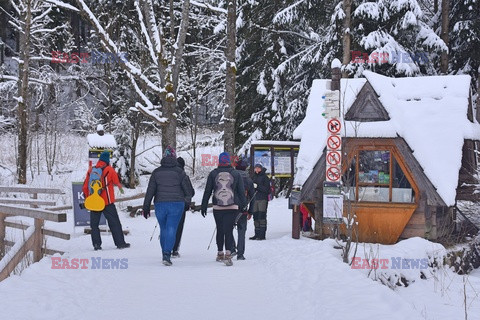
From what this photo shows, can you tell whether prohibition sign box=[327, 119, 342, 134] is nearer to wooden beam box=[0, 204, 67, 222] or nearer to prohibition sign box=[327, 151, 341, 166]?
prohibition sign box=[327, 151, 341, 166]

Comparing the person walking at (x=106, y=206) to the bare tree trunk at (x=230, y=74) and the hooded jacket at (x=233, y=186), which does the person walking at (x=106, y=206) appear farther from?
the bare tree trunk at (x=230, y=74)

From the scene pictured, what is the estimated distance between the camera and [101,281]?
25.4 feet

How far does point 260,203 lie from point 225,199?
15.0ft

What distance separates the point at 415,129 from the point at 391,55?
320 inches

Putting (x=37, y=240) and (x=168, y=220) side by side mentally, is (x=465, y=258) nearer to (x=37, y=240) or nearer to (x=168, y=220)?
(x=168, y=220)

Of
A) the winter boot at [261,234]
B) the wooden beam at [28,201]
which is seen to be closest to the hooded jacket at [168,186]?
the wooden beam at [28,201]

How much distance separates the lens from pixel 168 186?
30.9 feet

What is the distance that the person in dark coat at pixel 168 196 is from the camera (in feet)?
30.7

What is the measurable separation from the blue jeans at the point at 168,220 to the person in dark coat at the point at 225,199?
1.43ft

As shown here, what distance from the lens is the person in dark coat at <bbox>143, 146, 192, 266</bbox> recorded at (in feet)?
30.7

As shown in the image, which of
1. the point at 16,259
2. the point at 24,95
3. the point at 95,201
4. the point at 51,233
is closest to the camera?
the point at 16,259

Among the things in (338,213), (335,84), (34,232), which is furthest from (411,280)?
(34,232)

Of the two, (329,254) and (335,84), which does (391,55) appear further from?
(329,254)

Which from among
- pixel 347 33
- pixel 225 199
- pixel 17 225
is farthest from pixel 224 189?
pixel 347 33
